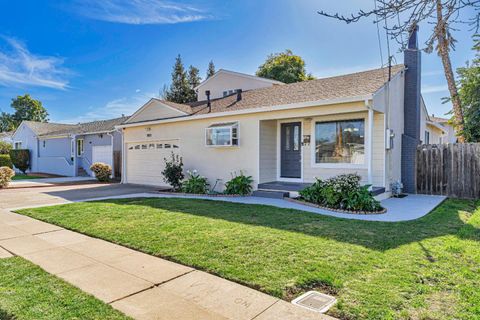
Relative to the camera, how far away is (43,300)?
10.3ft

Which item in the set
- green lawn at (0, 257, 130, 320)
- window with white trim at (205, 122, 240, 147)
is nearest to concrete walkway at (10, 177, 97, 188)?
window with white trim at (205, 122, 240, 147)

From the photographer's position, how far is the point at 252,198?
1052cm

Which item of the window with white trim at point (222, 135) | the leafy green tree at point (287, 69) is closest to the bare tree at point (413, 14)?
the window with white trim at point (222, 135)

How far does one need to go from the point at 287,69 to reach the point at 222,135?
65.1 feet

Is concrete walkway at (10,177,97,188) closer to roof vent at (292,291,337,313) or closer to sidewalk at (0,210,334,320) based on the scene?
sidewalk at (0,210,334,320)

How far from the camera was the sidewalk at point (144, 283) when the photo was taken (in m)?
2.97

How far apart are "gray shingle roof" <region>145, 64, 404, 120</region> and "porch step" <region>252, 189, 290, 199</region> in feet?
9.91

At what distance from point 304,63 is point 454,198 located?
23101 millimetres

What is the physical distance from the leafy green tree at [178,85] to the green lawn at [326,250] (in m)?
28.7

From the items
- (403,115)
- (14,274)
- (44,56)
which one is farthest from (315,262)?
(44,56)

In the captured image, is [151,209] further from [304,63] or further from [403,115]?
[304,63]

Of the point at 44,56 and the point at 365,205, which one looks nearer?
the point at 365,205

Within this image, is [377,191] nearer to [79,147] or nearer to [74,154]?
[74,154]

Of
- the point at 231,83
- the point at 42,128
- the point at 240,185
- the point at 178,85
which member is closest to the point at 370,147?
the point at 240,185
